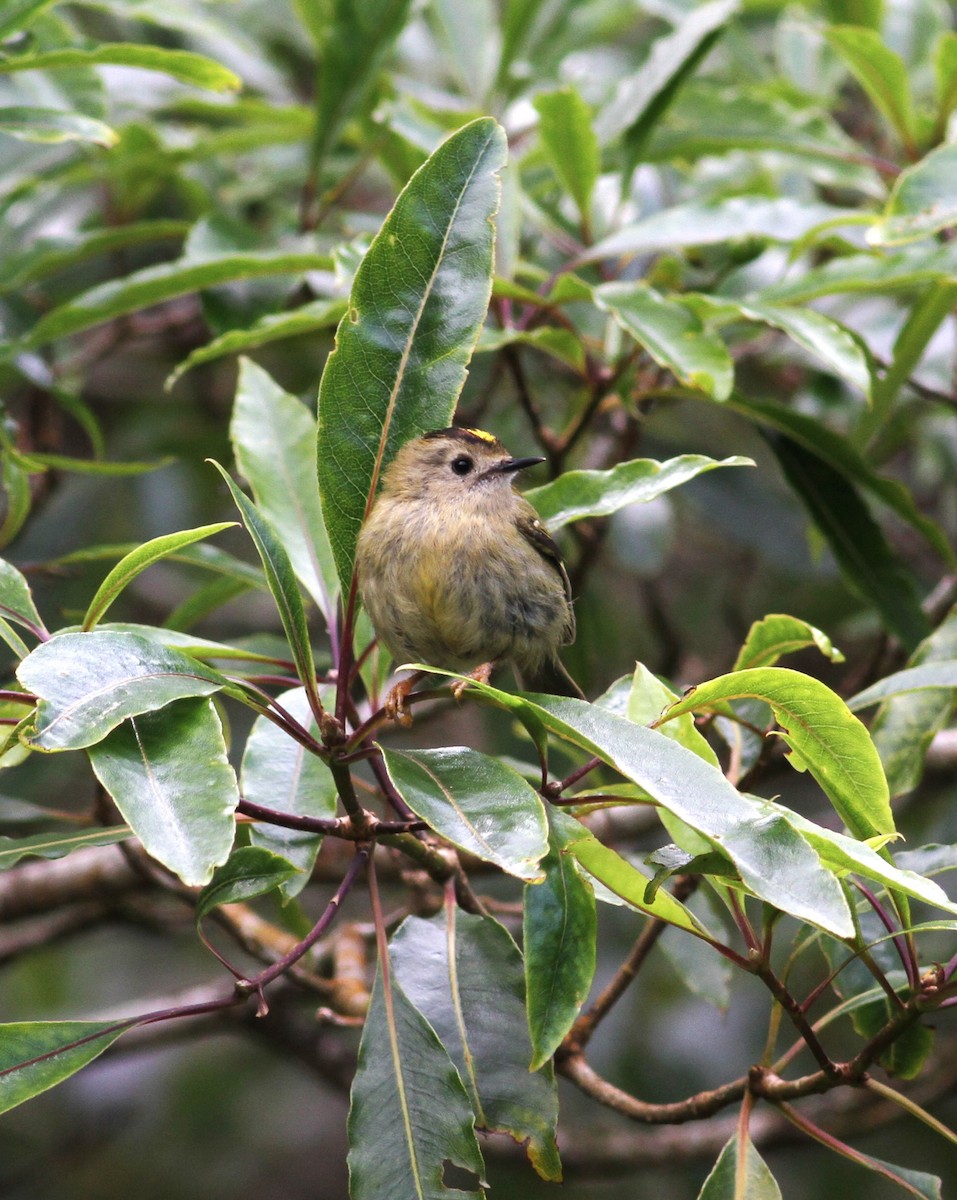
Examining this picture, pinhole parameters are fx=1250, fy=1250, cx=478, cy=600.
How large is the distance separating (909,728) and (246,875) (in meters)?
1.30

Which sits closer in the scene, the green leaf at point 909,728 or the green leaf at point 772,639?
the green leaf at point 772,639

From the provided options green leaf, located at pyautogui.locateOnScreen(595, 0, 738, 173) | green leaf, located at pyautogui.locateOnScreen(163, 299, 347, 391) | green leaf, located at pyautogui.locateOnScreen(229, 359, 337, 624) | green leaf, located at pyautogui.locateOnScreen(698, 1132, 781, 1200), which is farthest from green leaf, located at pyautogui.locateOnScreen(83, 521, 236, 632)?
green leaf, located at pyautogui.locateOnScreen(595, 0, 738, 173)

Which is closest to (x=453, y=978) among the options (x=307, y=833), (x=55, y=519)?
(x=307, y=833)

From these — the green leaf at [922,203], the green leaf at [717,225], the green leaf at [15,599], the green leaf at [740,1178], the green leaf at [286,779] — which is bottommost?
the green leaf at [740,1178]

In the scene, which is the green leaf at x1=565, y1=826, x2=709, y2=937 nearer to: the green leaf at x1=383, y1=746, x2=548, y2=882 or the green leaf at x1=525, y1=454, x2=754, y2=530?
the green leaf at x1=383, y1=746, x2=548, y2=882

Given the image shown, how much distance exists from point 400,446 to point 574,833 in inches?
25.4

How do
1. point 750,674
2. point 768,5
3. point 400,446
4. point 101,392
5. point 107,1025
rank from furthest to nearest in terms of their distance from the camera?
point 101,392 → point 768,5 → point 400,446 → point 107,1025 → point 750,674

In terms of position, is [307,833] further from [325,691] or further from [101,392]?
[101,392]

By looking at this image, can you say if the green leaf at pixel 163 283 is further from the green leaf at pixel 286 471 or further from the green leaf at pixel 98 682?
the green leaf at pixel 98 682

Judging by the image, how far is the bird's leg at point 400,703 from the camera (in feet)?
5.68

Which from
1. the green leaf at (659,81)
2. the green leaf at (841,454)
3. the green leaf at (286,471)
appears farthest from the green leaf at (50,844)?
the green leaf at (659,81)

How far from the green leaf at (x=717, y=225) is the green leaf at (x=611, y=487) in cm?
96

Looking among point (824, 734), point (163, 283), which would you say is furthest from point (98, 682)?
point (163, 283)

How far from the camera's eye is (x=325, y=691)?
2174 millimetres
